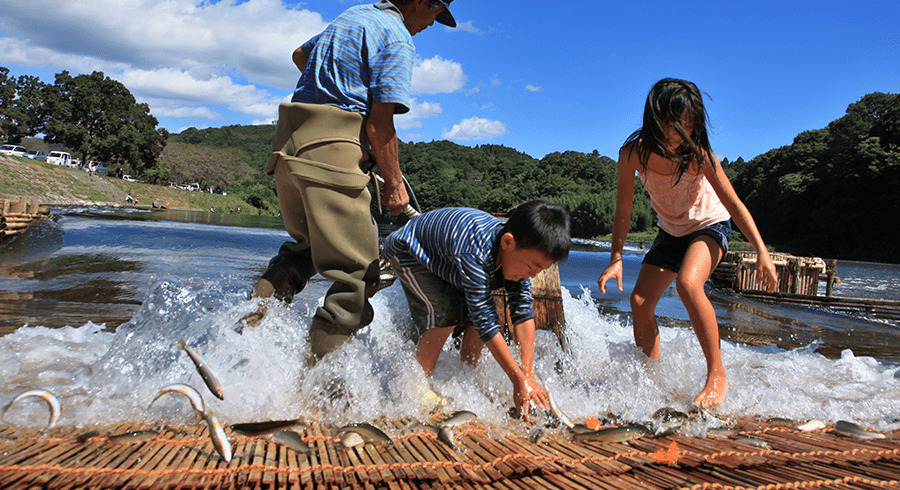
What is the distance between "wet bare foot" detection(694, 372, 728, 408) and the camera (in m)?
2.90

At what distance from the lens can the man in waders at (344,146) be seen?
107 inches

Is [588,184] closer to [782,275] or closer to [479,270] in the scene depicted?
[782,275]

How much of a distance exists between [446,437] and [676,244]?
201 cm

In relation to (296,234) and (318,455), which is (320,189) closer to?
(296,234)

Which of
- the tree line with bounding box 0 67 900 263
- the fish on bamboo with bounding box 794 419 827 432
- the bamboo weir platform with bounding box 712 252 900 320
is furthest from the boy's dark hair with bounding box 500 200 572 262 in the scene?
the tree line with bounding box 0 67 900 263

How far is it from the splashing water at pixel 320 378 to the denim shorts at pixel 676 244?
0.62m

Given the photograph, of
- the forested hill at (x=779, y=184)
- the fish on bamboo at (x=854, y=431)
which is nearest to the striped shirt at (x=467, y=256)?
the fish on bamboo at (x=854, y=431)

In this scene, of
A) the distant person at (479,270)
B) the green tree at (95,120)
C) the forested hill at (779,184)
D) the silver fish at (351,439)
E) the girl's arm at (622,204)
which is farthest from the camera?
the green tree at (95,120)

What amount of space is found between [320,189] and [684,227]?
2119mm

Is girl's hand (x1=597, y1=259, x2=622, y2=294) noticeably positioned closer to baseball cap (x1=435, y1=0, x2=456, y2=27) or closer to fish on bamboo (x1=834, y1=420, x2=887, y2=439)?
fish on bamboo (x1=834, y1=420, x2=887, y2=439)

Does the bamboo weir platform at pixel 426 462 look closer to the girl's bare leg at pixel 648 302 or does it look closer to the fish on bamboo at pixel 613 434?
the fish on bamboo at pixel 613 434

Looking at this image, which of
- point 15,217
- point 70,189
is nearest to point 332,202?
point 15,217

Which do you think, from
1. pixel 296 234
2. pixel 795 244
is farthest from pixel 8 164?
pixel 795 244

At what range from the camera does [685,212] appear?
10.9ft
